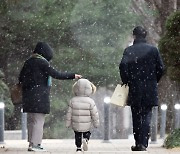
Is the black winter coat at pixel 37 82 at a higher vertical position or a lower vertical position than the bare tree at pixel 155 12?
lower

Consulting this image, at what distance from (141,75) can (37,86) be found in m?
1.71

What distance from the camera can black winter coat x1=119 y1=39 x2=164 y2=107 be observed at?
Answer: 1348cm

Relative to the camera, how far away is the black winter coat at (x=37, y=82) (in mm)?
13406

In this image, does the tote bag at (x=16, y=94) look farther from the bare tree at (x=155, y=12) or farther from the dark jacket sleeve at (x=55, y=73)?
the bare tree at (x=155, y=12)

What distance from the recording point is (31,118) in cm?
1367

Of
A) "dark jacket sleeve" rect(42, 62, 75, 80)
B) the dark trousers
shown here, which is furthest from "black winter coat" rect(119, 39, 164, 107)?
"dark jacket sleeve" rect(42, 62, 75, 80)

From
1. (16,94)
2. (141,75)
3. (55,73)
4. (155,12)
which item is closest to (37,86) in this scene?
(55,73)

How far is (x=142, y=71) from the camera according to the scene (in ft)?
44.2

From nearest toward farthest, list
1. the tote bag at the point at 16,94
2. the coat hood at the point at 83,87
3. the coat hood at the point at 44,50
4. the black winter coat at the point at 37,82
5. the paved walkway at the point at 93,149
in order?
1. the paved walkway at the point at 93,149
2. the coat hood at the point at 83,87
3. the black winter coat at the point at 37,82
4. the coat hood at the point at 44,50
5. the tote bag at the point at 16,94

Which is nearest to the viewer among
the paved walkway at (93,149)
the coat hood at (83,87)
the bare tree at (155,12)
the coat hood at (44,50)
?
the paved walkway at (93,149)

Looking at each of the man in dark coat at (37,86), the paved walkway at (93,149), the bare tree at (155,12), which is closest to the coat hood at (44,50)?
the man in dark coat at (37,86)

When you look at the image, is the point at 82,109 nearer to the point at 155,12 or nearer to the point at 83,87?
→ the point at 83,87

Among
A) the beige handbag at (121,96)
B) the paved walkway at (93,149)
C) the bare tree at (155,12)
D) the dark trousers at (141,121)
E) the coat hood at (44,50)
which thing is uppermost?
the bare tree at (155,12)

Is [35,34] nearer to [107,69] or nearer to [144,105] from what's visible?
[107,69]
